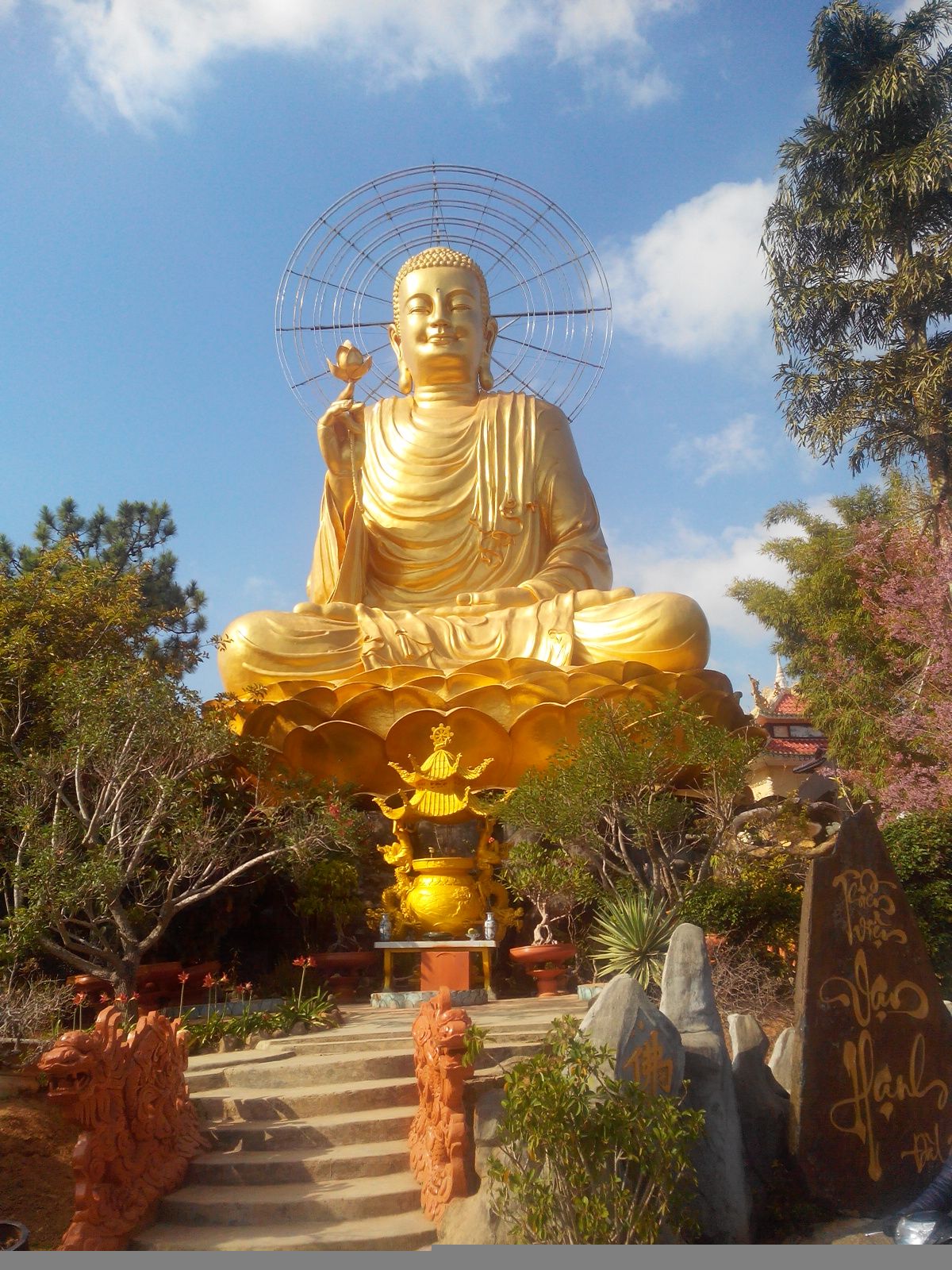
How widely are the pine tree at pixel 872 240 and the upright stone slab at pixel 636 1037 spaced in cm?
961

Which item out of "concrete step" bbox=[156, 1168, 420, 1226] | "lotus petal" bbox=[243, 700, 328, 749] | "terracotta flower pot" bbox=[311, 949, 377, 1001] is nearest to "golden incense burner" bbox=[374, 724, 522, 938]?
"terracotta flower pot" bbox=[311, 949, 377, 1001]

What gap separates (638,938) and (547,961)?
150cm

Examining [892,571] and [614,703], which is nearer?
→ [614,703]

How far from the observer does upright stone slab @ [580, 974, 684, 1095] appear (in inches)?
153

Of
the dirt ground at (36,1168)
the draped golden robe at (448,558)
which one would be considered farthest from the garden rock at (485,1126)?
the draped golden robe at (448,558)

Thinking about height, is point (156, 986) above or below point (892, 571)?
below

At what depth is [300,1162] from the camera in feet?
14.0

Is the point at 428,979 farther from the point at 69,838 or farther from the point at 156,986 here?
the point at 69,838

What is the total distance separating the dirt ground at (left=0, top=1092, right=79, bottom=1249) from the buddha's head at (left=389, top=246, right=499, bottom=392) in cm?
946

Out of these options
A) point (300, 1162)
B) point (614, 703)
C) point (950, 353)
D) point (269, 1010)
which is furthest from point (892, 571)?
point (300, 1162)

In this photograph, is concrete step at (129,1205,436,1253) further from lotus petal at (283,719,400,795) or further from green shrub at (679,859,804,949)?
lotus petal at (283,719,400,795)

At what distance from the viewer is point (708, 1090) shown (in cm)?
415

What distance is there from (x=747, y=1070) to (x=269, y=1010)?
3144mm

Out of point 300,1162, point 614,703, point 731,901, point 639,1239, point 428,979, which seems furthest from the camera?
point 614,703
